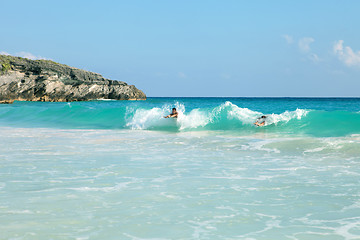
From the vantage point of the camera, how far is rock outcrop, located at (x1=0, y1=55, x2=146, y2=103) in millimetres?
83000

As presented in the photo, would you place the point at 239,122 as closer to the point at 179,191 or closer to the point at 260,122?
the point at 260,122

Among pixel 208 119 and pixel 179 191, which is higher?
pixel 208 119

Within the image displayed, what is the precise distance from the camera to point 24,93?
83625mm

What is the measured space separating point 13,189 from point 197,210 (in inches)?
122

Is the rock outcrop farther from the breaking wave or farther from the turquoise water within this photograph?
the turquoise water

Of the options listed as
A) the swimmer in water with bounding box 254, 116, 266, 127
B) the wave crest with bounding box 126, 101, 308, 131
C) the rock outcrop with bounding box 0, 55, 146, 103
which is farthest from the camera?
the rock outcrop with bounding box 0, 55, 146, 103

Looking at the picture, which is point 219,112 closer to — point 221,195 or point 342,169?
point 342,169

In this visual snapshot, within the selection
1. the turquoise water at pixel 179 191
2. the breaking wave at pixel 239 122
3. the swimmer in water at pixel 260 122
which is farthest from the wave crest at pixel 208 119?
the turquoise water at pixel 179 191

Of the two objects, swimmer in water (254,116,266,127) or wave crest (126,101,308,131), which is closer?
swimmer in water (254,116,266,127)

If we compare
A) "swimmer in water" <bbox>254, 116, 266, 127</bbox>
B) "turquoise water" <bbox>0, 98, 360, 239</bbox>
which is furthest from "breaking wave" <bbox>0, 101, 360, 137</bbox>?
"turquoise water" <bbox>0, 98, 360, 239</bbox>

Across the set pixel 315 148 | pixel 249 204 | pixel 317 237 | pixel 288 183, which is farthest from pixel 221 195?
pixel 315 148

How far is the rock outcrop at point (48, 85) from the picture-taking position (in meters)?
83.0

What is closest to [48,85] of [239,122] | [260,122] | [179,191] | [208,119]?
[208,119]

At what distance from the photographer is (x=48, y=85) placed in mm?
85438
